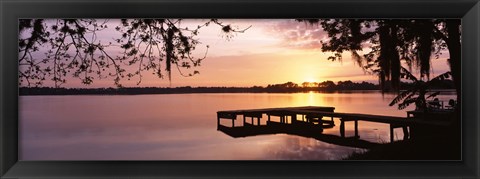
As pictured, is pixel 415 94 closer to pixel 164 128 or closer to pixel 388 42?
pixel 388 42

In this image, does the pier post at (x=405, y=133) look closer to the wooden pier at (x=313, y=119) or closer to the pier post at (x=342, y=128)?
the wooden pier at (x=313, y=119)

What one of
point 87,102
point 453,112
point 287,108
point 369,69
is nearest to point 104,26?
point 87,102

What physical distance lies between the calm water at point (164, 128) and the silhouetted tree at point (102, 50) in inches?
5.1

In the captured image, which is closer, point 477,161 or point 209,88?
point 477,161

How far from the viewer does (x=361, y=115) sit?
2.44 metres

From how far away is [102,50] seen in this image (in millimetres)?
2354

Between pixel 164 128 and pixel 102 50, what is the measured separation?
1.61 feet

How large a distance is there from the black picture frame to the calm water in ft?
0.37

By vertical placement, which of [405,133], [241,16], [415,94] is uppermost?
[241,16]

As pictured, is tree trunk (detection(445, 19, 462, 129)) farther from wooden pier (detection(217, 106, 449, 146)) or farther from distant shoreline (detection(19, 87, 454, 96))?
wooden pier (detection(217, 106, 449, 146))

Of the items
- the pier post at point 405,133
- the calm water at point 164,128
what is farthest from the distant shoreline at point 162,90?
the pier post at point 405,133

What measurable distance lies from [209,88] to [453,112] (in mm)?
1212

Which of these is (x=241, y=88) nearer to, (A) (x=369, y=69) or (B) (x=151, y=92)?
(B) (x=151, y=92)

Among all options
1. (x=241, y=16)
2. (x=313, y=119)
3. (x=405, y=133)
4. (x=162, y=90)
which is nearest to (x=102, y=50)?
(x=162, y=90)
